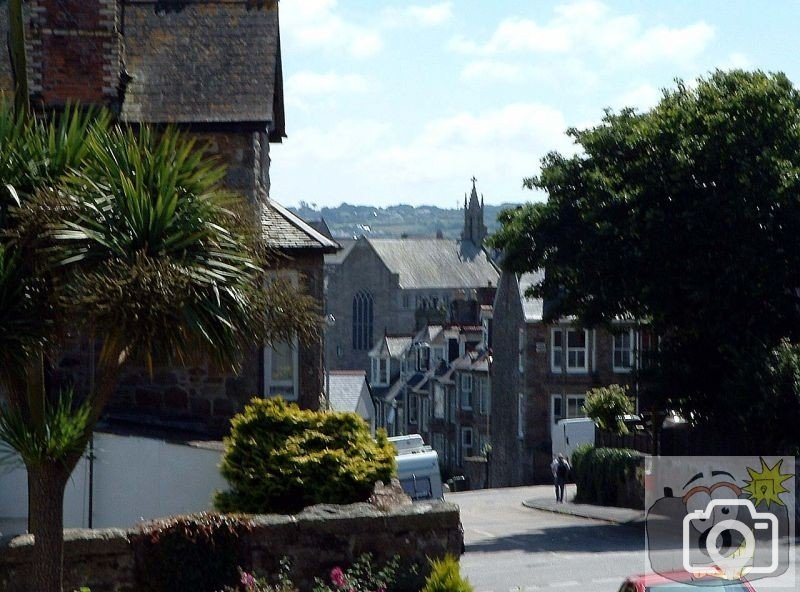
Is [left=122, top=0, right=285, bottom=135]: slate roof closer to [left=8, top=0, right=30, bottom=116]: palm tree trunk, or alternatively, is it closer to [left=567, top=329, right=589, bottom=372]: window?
[left=8, top=0, right=30, bottom=116]: palm tree trunk

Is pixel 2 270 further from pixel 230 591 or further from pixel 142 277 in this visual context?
pixel 230 591

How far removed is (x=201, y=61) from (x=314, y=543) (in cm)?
1118

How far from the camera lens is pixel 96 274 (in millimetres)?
9047

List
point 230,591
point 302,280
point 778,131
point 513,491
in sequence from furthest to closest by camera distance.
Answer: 1. point 513,491
2. point 778,131
3. point 302,280
4. point 230,591

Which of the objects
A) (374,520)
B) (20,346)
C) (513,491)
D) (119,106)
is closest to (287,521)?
(374,520)

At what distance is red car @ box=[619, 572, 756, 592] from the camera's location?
10.2 m

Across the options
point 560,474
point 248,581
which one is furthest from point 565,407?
point 248,581

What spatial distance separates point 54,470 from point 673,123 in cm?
2376

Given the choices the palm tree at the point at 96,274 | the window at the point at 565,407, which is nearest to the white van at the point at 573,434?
the window at the point at 565,407

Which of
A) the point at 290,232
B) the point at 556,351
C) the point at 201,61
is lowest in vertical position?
the point at 556,351

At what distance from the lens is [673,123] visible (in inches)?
1216

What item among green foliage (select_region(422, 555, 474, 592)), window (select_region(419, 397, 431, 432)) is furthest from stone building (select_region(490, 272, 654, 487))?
green foliage (select_region(422, 555, 474, 592))

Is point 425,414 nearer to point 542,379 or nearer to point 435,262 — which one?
point 542,379

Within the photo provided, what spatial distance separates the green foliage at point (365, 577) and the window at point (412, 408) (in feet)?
219
